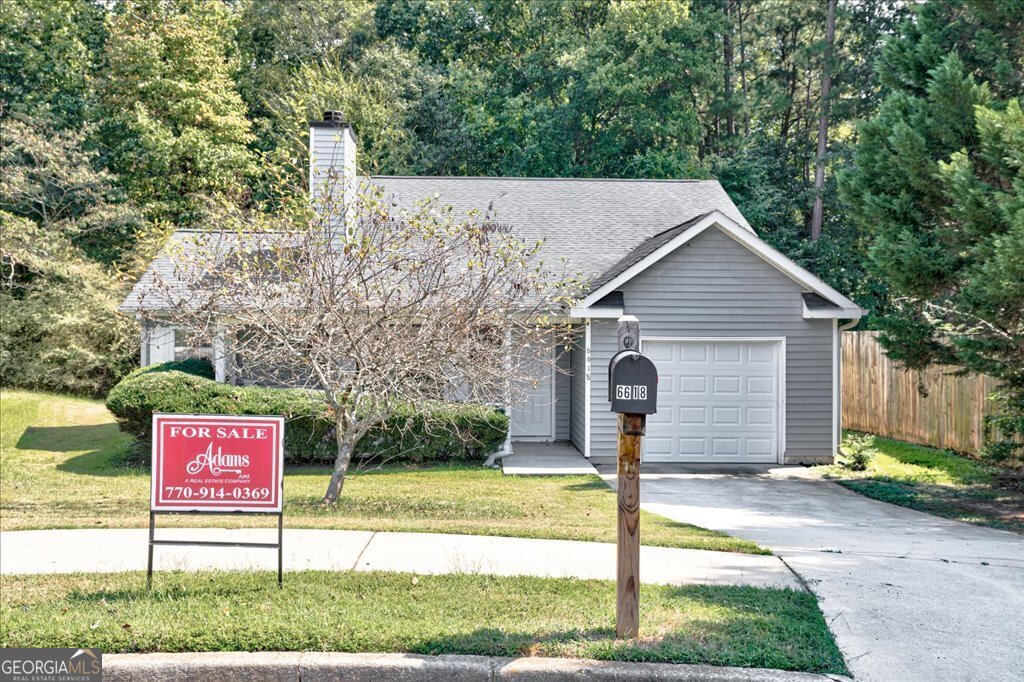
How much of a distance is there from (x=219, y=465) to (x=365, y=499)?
16.2 feet

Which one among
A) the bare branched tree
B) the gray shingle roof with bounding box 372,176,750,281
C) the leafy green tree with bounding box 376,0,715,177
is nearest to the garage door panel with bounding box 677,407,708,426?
the gray shingle roof with bounding box 372,176,750,281

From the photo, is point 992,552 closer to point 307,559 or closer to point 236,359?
point 307,559

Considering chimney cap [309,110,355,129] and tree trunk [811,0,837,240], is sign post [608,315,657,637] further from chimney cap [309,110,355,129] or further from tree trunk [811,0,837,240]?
tree trunk [811,0,837,240]

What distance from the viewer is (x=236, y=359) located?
1770 centimetres

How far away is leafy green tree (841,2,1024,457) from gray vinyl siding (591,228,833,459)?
1516mm

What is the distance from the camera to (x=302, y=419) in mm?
15391

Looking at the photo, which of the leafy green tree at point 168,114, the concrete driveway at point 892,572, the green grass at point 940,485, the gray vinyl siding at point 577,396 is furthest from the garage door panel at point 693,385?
the leafy green tree at point 168,114

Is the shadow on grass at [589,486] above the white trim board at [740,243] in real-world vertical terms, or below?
below

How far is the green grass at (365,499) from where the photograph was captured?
957cm

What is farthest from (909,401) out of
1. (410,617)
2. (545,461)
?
(410,617)

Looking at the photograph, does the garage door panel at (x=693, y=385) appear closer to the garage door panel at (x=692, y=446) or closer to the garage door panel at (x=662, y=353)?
the garage door panel at (x=662, y=353)

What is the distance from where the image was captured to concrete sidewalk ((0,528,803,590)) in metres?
7.54

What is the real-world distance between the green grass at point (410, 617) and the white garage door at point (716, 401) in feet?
32.0

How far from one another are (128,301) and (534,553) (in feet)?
40.2
